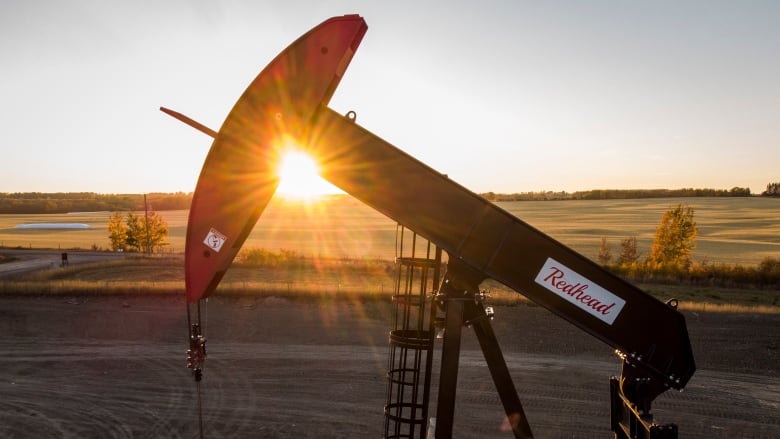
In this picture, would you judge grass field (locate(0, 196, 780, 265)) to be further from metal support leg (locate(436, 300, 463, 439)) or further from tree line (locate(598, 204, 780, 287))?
metal support leg (locate(436, 300, 463, 439))

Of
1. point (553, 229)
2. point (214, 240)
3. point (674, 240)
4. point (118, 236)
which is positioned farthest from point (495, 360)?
point (553, 229)

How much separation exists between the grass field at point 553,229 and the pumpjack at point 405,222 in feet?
151

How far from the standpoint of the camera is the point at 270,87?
3.82 meters

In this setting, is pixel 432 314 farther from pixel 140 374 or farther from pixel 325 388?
pixel 140 374

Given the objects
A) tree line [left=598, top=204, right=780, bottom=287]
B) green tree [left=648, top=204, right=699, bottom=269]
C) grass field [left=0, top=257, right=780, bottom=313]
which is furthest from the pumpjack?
green tree [left=648, top=204, right=699, bottom=269]

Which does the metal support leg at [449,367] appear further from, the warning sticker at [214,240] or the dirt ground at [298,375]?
the dirt ground at [298,375]

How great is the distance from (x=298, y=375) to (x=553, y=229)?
6653 cm

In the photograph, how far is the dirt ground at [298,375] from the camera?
8.41 meters

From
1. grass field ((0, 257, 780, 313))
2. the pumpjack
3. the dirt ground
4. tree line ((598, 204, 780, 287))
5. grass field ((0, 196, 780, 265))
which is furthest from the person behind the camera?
grass field ((0, 196, 780, 265))

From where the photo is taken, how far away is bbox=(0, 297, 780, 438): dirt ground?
8.41 metres

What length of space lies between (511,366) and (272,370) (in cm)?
486

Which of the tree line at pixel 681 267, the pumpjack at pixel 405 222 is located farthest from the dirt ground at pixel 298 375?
the tree line at pixel 681 267

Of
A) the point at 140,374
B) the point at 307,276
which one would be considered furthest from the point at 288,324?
the point at 307,276

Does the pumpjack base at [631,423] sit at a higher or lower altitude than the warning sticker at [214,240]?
lower
